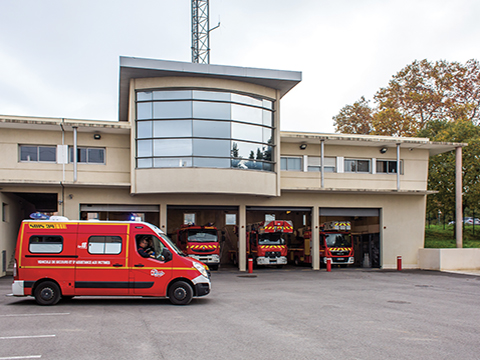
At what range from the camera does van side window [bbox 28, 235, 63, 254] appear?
12453 millimetres

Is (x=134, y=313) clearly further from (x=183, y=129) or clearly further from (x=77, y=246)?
(x=183, y=129)

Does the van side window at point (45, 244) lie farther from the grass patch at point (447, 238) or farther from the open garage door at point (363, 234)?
the grass patch at point (447, 238)

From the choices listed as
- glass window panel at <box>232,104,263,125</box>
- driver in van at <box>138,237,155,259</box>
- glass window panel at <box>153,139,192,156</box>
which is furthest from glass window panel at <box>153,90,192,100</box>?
driver in van at <box>138,237,155,259</box>

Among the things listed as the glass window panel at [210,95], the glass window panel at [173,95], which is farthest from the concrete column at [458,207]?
the glass window panel at [173,95]

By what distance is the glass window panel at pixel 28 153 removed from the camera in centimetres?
2288

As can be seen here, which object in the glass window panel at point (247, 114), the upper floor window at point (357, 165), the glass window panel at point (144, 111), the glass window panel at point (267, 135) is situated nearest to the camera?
the glass window panel at point (144, 111)

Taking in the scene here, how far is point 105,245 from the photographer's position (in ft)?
41.4

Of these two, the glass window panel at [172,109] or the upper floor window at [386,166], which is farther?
the upper floor window at [386,166]

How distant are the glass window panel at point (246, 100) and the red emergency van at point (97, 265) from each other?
11.9m

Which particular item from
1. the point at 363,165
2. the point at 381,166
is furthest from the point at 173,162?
the point at 381,166

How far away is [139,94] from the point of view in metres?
22.8

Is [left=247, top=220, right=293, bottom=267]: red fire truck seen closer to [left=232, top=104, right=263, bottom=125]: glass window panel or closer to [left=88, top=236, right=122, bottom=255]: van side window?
[left=232, top=104, right=263, bottom=125]: glass window panel

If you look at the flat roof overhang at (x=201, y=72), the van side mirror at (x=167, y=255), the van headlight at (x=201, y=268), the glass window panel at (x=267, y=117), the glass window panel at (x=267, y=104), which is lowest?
the van headlight at (x=201, y=268)

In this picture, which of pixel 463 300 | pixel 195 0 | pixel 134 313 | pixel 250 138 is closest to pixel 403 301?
pixel 463 300
